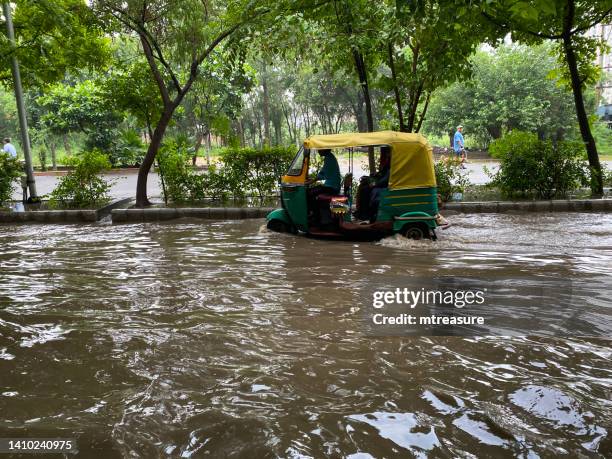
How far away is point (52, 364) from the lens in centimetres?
410

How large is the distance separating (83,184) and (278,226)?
6.15m

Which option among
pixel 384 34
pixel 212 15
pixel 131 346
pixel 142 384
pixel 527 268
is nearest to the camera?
pixel 142 384

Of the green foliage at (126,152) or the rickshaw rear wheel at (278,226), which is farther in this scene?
the green foliage at (126,152)

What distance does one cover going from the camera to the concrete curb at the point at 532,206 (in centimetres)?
1118

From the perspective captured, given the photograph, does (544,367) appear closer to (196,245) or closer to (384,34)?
(196,245)

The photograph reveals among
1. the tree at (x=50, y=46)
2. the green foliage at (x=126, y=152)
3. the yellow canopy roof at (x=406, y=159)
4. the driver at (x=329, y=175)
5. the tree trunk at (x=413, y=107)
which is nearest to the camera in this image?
the yellow canopy roof at (x=406, y=159)

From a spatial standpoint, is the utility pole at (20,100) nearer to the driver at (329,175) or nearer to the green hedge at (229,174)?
the green hedge at (229,174)

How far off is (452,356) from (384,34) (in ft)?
28.1

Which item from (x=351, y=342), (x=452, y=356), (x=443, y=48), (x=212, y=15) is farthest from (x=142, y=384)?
(x=212, y=15)

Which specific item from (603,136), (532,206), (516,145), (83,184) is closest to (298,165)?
(532,206)

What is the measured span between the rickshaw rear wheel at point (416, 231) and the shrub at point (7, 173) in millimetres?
10490
